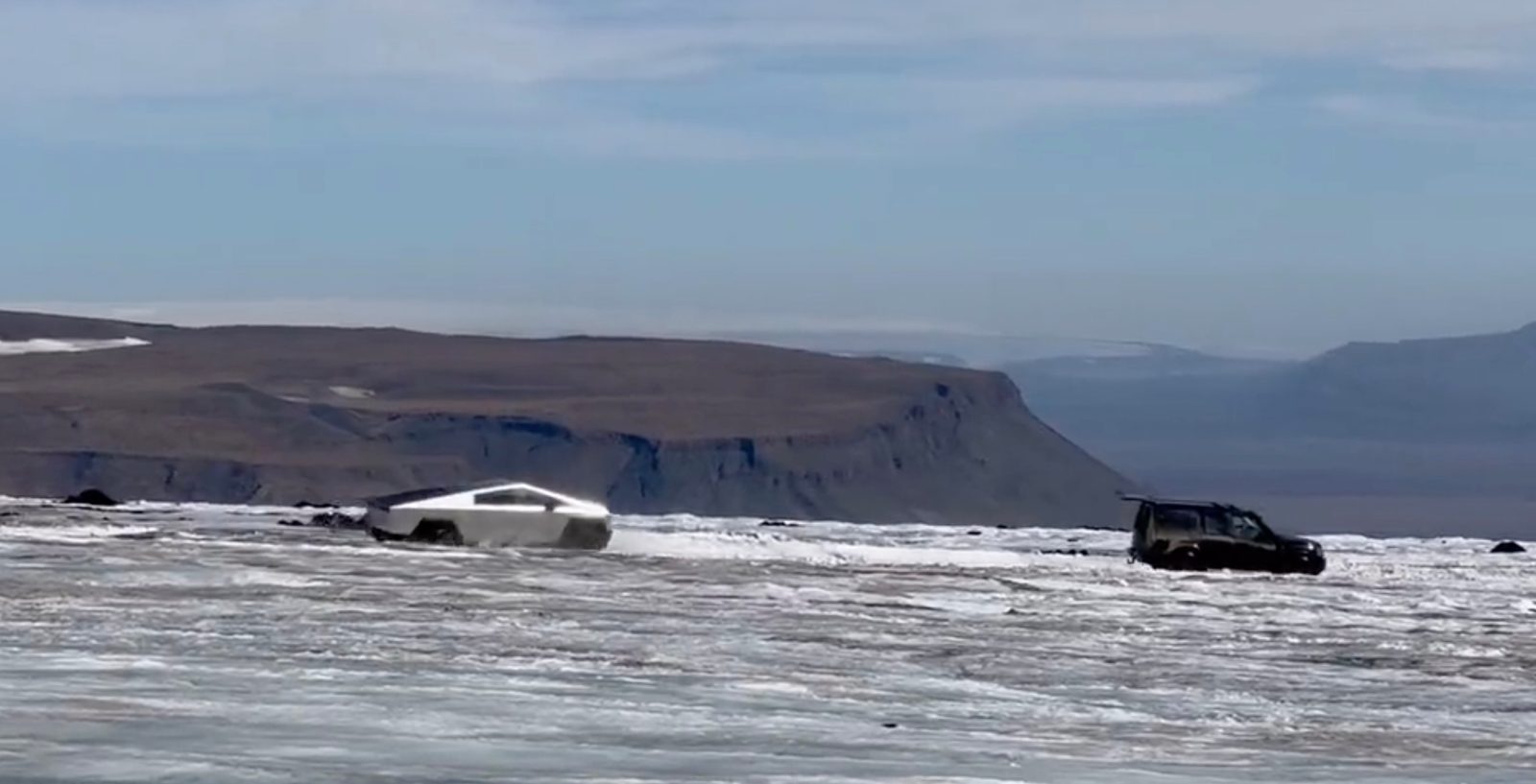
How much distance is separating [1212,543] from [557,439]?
118 m

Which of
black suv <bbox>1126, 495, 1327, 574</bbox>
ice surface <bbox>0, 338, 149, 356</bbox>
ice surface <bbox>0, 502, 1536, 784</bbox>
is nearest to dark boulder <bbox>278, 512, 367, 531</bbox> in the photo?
ice surface <bbox>0, 502, 1536, 784</bbox>

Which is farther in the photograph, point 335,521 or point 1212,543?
point 335,521

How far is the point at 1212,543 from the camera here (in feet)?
124

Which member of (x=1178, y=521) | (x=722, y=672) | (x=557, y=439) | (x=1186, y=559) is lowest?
(x=722, y=672)

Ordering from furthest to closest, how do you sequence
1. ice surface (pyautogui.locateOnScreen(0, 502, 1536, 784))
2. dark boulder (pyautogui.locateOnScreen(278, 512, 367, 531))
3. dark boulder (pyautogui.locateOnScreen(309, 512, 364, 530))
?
dark boulder (pyautogui.locateOnScreen(309, 512, 364, 530)) < dark boulder (pyautogui.locateOnScreen(278, 512, 367, 531)) < ice surface (pyautogui.locateOnScreen(0, 502, 1536, 784))

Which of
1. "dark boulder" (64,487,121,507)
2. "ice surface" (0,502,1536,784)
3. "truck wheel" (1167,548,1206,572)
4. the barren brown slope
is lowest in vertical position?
"ice surface" (0,502,1536,784)

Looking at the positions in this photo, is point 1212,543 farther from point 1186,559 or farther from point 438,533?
point 438,533

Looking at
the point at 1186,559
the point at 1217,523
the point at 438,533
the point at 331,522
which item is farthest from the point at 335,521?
the point at 1217,523

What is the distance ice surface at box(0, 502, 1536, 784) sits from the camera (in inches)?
525

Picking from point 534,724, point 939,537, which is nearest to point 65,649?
point 534,724

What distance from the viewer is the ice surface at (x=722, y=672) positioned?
13.3 m

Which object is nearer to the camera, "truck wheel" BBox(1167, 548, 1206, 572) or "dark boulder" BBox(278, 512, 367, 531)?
"truck wheel" BBox(1167, 548, 1206, 572)

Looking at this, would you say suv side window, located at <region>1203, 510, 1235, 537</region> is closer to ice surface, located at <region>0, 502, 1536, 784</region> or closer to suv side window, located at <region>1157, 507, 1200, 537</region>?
suv side window, located at <region>1157, 507, 1200, 537</region>

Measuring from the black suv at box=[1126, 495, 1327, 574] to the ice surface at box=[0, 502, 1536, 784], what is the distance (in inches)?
104
